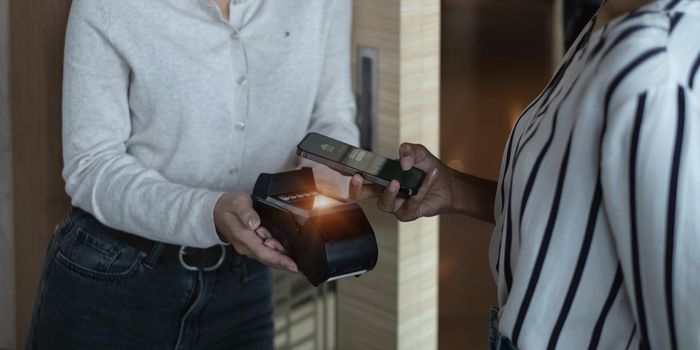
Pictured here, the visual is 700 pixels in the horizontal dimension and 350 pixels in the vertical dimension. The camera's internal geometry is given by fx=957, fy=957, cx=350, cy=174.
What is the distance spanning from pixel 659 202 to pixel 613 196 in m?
0.04

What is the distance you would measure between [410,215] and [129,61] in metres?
0.39

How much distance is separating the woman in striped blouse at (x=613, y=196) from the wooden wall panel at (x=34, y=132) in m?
0.76

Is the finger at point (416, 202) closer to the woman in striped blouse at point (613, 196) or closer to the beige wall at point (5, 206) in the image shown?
the woman in striped blouse at point (613, 196)

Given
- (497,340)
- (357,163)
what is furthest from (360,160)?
(497,340)

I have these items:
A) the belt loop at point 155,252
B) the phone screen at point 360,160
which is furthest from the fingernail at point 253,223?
the belt loop at point 155,252

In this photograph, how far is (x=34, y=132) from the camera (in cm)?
144

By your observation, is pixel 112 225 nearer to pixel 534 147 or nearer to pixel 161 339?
pixel 161 339

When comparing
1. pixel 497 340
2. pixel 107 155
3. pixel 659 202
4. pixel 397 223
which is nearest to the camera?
pixel 659 202

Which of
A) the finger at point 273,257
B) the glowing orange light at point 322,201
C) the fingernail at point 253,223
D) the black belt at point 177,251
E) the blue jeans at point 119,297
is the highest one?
the glowing orange light at point 322,201

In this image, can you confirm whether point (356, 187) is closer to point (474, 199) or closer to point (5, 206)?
point (474, 199)

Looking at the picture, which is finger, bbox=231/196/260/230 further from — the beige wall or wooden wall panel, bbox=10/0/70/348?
the beige wall

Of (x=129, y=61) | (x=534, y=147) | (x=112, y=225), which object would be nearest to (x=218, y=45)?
(x=129, y=61)

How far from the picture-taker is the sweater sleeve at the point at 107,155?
115cm

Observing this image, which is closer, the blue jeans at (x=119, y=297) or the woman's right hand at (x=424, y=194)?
the woman's right hand at (x=424, y=194)
